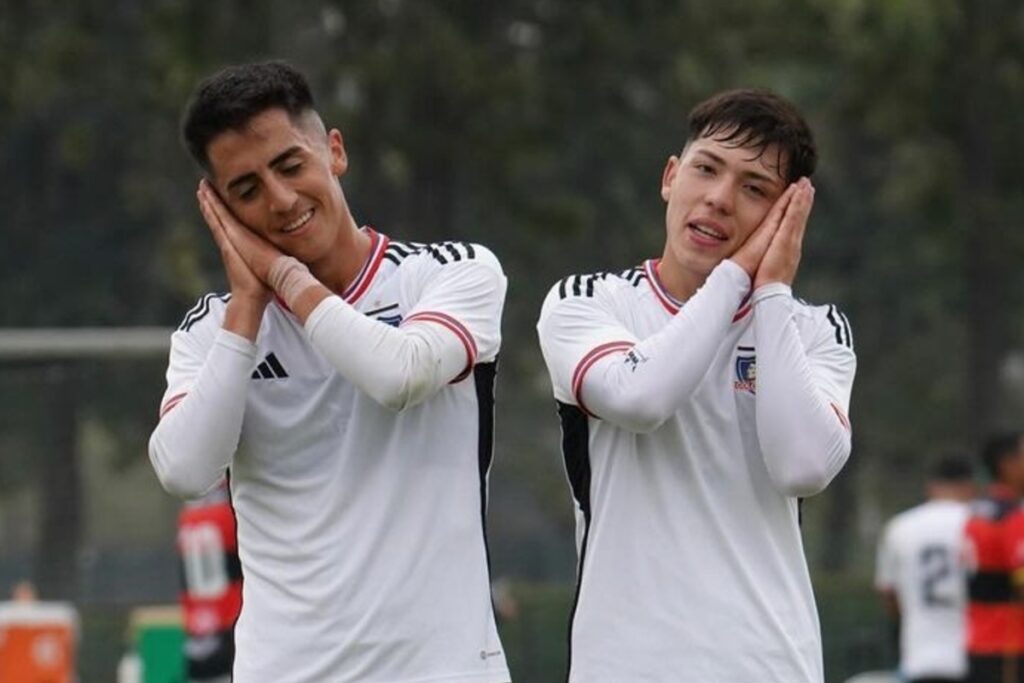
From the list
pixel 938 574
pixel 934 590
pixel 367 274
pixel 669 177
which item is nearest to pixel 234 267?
pixel 367 274

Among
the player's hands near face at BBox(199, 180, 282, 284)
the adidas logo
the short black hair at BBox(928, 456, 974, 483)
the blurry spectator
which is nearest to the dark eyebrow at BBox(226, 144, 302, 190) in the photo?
the player's hands near face at BBox(199, 180, 282, 284)

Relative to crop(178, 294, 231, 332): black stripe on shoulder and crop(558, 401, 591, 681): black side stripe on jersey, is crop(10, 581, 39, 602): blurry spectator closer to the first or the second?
crop(178, 294, 231, 332): black stripe on shoulder

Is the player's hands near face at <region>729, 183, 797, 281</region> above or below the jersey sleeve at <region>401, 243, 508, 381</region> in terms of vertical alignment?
above

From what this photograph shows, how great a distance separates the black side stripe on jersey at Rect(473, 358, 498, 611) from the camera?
17.9 ft

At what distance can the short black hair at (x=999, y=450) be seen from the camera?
15.1m

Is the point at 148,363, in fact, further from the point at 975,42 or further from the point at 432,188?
the point at 975,42

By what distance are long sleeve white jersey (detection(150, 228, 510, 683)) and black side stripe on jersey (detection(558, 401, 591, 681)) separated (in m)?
0.17

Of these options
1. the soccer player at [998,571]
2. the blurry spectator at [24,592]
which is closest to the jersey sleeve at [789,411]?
the soccer player at [998,571]

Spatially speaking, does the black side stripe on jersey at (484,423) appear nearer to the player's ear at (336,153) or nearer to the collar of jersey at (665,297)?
the collar of jersey at (665,297)

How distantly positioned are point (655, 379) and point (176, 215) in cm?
2765

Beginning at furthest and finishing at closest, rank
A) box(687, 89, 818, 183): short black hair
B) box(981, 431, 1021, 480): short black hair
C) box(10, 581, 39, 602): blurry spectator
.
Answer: box(10, 581, 39, 602): blurry spectator
box(981, 431, 1021, 480): short black hair
box(687, 89, 818, 183): short black hair

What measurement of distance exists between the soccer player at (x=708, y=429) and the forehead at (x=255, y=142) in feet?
2.14

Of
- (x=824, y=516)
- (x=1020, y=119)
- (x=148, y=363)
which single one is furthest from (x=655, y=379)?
(x=824, y=516)

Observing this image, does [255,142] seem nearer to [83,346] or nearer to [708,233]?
[708,233]
